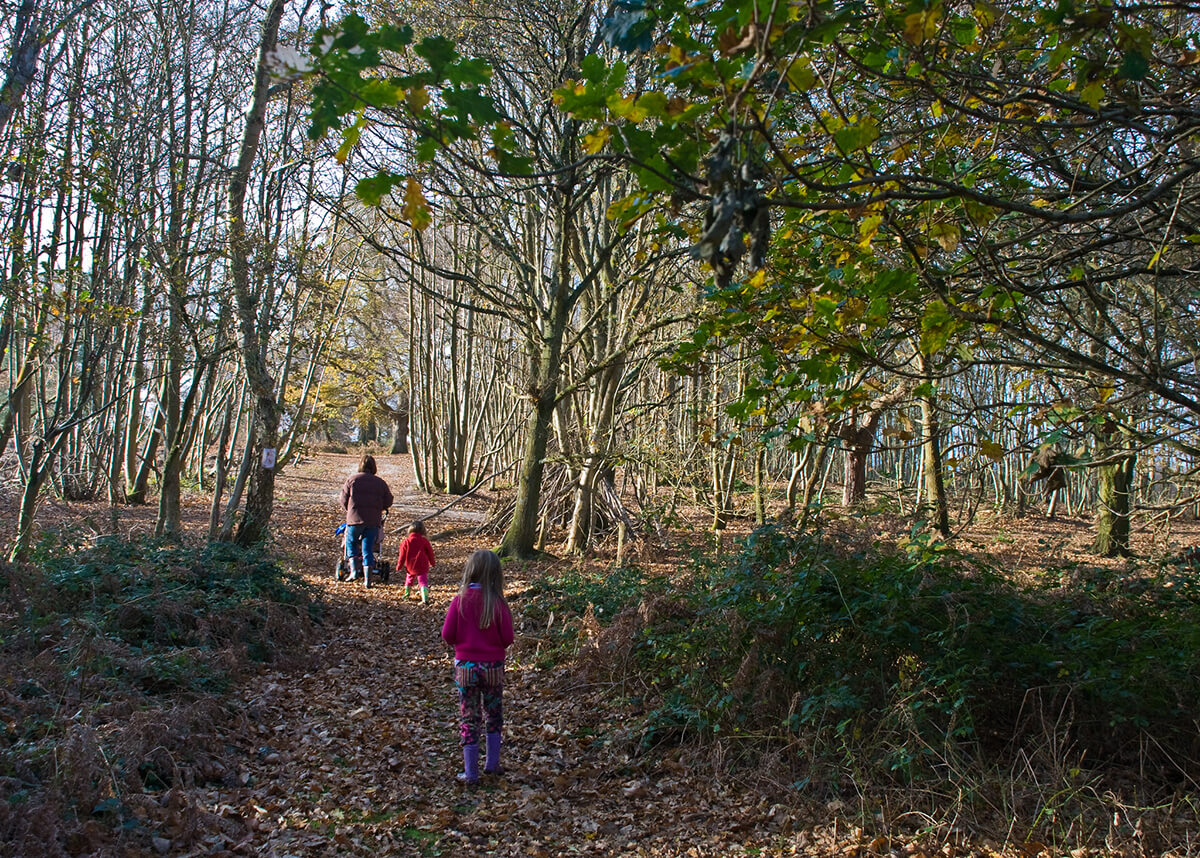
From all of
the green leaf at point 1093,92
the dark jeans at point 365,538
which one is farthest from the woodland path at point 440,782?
the green leaf at point 1093,92

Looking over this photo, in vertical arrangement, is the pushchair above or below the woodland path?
above

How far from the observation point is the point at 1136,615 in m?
5.30

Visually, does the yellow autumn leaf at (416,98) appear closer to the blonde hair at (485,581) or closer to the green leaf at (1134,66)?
the green leaf at (1134,66)

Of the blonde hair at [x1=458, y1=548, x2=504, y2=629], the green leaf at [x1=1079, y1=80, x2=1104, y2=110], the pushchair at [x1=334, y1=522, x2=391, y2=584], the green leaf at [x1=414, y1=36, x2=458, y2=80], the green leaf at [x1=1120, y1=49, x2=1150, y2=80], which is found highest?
the green leaf at [x1=1079, y1=80, x2=1104, y2=110]

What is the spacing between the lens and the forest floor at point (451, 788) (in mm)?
4062

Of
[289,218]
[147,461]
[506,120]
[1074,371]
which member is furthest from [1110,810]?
[147,461]

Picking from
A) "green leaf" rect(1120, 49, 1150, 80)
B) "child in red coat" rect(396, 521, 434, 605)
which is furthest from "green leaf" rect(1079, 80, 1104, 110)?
"child in red coat" rect(396, 521, 434, 605)

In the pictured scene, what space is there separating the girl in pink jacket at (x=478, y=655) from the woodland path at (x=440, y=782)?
0.76 feet

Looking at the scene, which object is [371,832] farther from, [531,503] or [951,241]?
[531,503]

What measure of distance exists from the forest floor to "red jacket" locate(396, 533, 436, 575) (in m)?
2.15

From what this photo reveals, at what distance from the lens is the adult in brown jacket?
10.6 m

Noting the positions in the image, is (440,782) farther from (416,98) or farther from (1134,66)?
(1134,66)

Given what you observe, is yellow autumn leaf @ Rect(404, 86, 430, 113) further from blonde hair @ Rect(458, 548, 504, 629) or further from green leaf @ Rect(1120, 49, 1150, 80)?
blonde hair @ Rect(458, 548, 504, 629)

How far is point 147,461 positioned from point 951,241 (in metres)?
14.5
